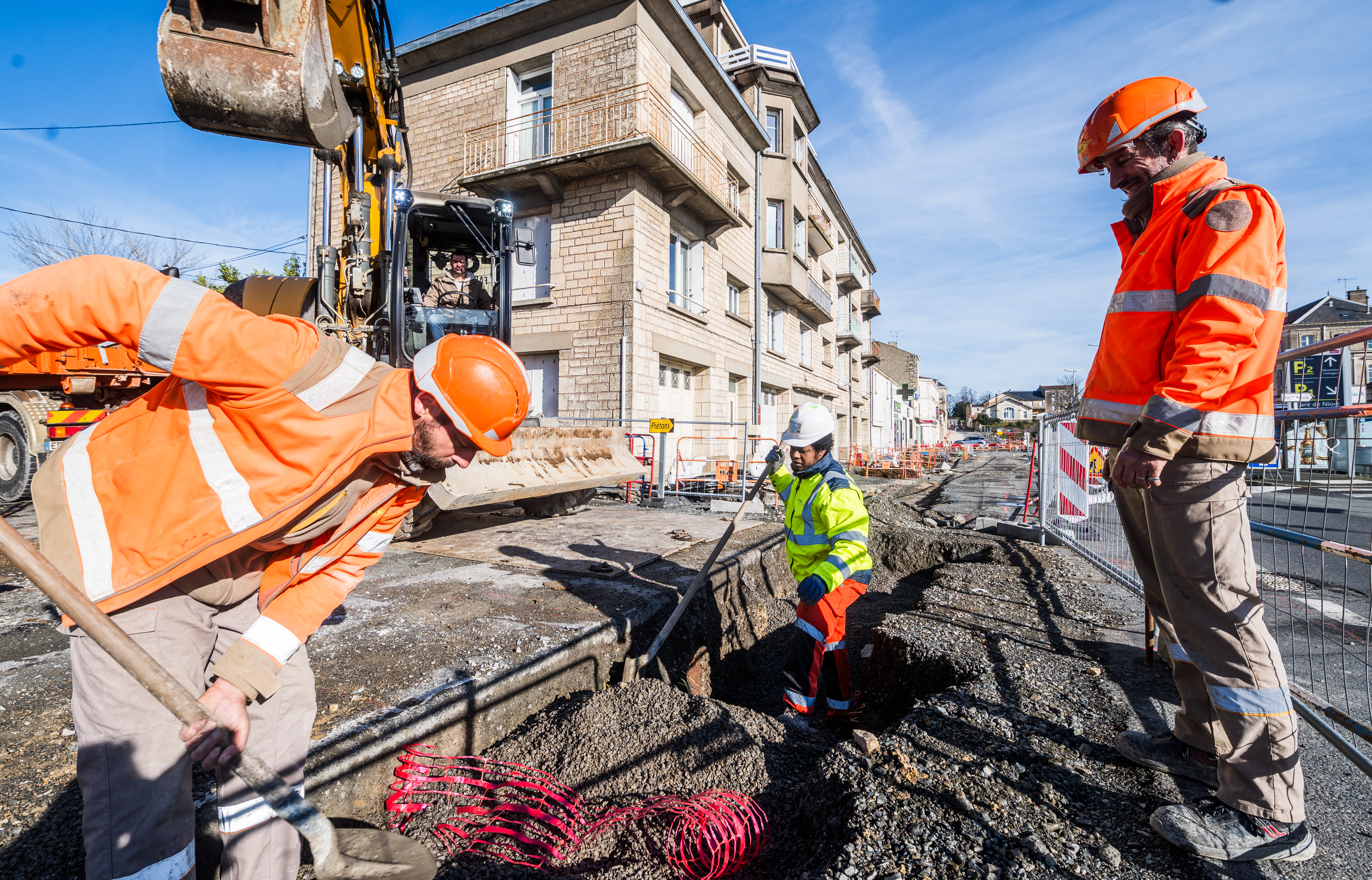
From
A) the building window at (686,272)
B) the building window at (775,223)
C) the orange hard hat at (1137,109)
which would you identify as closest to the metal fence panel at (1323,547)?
the orange hard hat at (1137,109)

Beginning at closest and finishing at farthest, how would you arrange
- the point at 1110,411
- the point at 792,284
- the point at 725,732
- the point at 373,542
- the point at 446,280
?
1. the point at 373,542
2. the point at 1110,411
3. the point at 725,732
4. the point at 446,280
5. the point at 792,284

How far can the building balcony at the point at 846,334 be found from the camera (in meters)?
26.8

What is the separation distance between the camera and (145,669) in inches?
49.9

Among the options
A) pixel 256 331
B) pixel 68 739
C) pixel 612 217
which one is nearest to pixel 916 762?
pixel 256 331

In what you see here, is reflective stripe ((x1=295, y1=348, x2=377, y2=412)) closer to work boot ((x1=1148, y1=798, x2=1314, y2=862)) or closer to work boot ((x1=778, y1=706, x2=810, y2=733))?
work boot ((x1=778, y1=706, x2=810, y2=733))

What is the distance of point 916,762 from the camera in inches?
89.0

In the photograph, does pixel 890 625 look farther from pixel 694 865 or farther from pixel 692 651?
pixel 694 865

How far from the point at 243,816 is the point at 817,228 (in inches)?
862

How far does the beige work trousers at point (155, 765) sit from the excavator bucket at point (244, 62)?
2.87m

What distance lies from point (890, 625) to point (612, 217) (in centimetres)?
955

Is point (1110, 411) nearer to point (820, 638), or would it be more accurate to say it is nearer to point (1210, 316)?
point (1210, 316)

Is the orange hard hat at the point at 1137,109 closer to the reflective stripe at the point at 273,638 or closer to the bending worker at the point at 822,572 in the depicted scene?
the bending worker at the point at 822,572

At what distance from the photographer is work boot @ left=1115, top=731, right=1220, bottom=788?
2.03m

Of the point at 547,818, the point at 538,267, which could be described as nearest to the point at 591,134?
the point at 538,267
